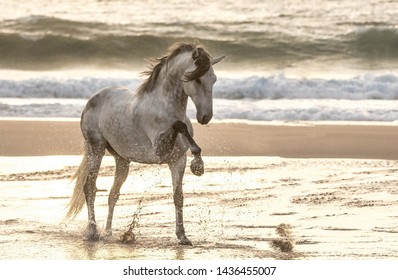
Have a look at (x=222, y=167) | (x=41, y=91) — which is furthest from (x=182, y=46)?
(x=41, y=91)

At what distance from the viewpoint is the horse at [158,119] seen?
7.59 meters

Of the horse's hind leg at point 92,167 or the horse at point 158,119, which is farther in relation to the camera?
the horse's hind leg at point 92,167

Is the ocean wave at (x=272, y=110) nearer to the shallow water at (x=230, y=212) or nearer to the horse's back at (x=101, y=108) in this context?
the shallow water at (x=230, y=212)

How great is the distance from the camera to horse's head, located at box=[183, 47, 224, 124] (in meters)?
7.51

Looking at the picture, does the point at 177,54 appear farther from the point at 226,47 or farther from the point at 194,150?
the point at 226,47

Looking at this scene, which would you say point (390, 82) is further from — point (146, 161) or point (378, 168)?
point (146, 161)

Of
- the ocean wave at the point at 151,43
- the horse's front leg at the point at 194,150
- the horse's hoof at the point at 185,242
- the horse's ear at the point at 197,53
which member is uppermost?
the horse's ear at the point at 197,53

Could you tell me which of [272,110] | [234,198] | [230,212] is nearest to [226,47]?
[272,110]

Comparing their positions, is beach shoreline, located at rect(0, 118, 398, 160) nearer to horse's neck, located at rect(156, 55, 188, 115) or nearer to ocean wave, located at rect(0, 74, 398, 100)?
ocean wave, located at rect(0, 74, 398, 100)

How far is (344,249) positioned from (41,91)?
44.4ft

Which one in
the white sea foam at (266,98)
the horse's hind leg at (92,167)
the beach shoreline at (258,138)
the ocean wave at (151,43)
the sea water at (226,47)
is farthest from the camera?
the ocean wave at (151,43)

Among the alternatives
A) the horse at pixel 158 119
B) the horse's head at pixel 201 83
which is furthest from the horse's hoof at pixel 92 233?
the horse's head at pixel 201 83

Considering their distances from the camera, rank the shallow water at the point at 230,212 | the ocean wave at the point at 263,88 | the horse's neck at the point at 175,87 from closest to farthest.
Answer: the shallow water at the point at 230,212 → the horse's neck at the point at 175,87 → the ocean wave at the point at 263,88

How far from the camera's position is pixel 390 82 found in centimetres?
2134
